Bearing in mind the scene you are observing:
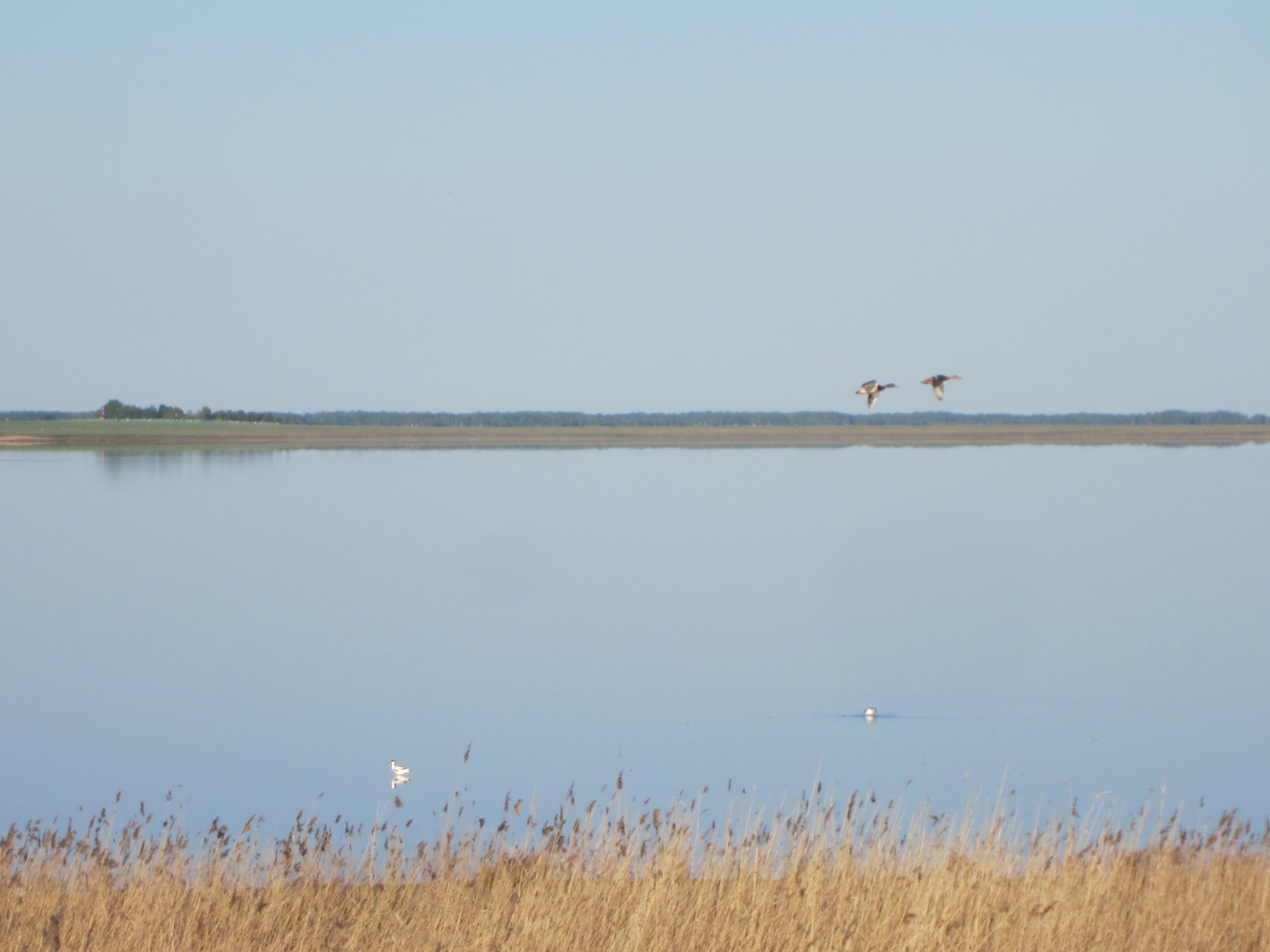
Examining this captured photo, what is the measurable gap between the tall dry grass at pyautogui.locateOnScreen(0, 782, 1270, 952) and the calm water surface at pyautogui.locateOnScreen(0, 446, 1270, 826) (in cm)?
88

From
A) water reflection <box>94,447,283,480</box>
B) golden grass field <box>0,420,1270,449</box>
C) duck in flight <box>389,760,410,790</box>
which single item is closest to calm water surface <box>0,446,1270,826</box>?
duck in flight <box>389,760,410,790</box>

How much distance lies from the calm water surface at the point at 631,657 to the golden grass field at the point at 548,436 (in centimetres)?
6832

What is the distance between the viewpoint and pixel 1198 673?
15.4m

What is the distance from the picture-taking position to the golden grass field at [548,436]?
4060 inches

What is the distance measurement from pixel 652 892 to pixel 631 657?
34.6ft

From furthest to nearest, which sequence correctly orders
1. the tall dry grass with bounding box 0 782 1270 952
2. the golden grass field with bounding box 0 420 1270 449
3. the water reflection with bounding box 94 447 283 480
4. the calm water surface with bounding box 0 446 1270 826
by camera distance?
the golden grass field with bounding box 0 420 1270 449, the water reflection with bounding box 94 447 283 480, the calm water surface with bounding box 0 446 1270 826, the tall dry grass with bounding box 0 782 1270 952

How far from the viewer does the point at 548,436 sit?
119562 mm

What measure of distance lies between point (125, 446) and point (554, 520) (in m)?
73.0

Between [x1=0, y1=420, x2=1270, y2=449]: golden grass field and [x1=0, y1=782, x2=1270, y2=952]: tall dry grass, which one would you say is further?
[x1=0, y1=420, x2=1270, y2=449]: golden grass field

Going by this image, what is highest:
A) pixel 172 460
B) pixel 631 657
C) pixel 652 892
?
pixel 652 892

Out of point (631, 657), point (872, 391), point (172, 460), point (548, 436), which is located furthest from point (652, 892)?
point (548, 436)

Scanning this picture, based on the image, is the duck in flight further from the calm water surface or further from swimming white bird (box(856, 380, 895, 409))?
swimming white bird (box(856, 380, 895, 409))

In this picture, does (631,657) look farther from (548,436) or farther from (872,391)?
(548,436)

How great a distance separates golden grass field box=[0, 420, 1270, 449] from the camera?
103125 millimetres
